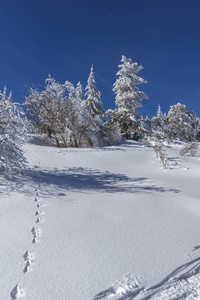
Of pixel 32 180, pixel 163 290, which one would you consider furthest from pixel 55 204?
pixel 163 290

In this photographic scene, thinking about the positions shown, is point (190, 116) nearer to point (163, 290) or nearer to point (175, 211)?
point (175, 211)

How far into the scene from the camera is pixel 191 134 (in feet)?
89.2

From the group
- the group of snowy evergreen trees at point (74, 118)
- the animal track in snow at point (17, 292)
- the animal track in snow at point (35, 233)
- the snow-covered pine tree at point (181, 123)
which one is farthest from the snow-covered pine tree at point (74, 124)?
the snow-covered pine tree at point (181, 123)

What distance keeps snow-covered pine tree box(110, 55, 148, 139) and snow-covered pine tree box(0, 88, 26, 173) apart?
42.2 feet

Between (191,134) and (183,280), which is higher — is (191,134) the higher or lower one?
the higher one

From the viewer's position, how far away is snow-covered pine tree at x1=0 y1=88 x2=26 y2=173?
4508mm

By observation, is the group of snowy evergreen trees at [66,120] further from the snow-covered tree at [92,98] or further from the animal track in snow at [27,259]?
the animal track in snow at [27,259]

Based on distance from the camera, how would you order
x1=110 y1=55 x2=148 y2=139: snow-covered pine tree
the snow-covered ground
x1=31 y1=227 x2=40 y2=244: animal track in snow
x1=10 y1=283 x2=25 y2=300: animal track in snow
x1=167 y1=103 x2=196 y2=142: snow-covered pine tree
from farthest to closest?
x1=167 y1=103 x2=196 y2=142: snow-covered pine tree < x1=110 y1=55 x2=148 y2=139: snow-covered pine tree < x1=31 y1=227 x2=40 y2=244: animal track in snow < the snow-covered ground < x1=10 y1=283 x2=25 y2=300: animal track in snow

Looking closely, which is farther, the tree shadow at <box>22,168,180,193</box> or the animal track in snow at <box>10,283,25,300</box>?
the tree shadow at <box>22,168,180,193</box>

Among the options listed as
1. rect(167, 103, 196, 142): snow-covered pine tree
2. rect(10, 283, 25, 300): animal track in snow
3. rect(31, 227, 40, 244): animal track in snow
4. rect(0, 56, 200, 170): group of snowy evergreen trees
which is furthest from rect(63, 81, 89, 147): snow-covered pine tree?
rect(167, 103, 196, 142): snow-covered pine tree

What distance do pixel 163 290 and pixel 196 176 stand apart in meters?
5.39

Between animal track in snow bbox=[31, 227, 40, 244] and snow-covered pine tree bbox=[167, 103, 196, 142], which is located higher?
snow-covered pine tree bbox=[167, 103, 196, 142]

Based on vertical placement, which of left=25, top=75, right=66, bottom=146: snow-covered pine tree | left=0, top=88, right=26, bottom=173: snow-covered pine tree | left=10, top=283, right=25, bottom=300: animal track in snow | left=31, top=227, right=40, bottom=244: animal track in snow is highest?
left=25, top=75, right=66, bottom=146: snow-covered pine tree

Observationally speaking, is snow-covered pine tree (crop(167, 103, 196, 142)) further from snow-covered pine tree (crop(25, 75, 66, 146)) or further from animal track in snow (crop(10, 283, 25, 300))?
animal track in snow (crop(10, 283, 25, 300))
